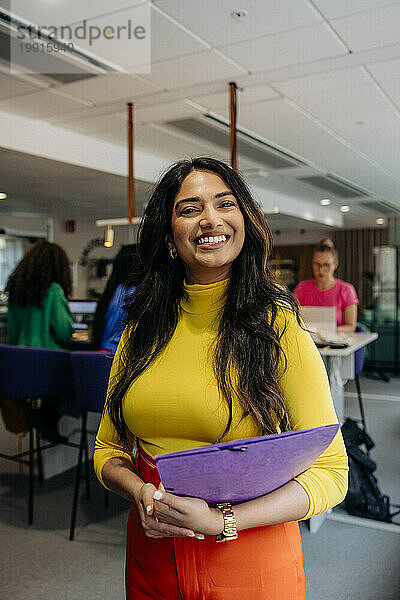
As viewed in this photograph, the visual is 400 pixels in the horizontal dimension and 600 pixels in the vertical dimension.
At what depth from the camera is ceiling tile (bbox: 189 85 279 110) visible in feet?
13.2

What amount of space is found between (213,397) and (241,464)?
8.2 inches

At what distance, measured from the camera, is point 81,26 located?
3057mm

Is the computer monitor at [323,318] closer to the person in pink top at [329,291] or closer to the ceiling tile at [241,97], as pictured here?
the person in pink top at [329,291]

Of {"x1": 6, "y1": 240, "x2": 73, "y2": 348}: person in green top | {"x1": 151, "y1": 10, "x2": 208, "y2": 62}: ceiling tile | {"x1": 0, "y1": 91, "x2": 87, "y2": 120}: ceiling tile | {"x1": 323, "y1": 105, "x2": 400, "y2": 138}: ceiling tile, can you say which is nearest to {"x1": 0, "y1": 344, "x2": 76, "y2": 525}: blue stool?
{"x1": 6, "y1": 240, "x2": 73, "y2": 348}: person in green top

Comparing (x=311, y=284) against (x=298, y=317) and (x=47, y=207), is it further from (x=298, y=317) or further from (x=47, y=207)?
(x=47, y=207)

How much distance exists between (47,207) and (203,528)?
8060 mm

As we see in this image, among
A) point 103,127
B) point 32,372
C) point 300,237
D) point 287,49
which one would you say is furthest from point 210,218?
point 300,237

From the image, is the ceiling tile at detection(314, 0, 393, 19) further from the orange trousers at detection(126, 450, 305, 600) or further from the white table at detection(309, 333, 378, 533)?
the orange trousers at detection(126, 450, 305, 600)

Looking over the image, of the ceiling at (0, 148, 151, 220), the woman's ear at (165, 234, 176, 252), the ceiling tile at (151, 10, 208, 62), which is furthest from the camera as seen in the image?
the ceiling at (0, 148, 151, 220)

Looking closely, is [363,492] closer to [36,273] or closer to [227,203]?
[36,273]

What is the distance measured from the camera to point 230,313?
4.00ft

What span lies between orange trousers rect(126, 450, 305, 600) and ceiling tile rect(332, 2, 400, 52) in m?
2.60

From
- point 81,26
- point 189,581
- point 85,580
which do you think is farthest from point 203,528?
point 81,26

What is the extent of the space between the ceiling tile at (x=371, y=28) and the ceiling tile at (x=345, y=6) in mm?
50
